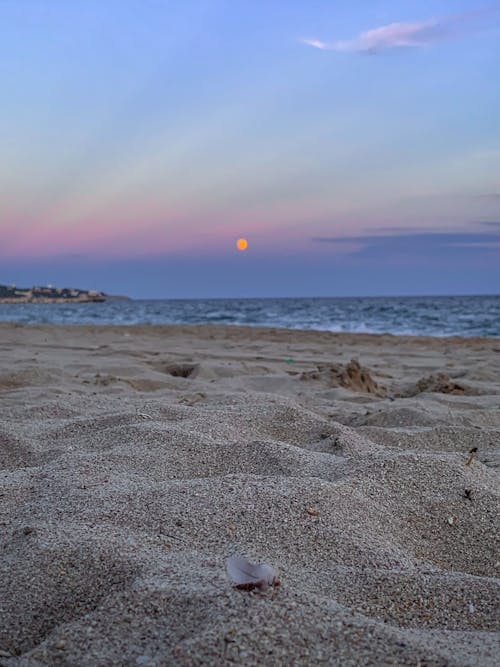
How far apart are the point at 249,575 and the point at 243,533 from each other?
341 mm

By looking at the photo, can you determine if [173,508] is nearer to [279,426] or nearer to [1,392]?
[279,426]

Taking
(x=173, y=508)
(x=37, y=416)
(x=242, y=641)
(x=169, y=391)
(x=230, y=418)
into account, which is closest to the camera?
(x=242, y=641)

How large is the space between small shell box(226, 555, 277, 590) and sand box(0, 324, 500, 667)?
0.08 feet

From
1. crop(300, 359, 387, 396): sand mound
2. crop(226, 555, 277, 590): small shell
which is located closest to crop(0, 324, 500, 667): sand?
crop(226, 555, 277, 590): small shell

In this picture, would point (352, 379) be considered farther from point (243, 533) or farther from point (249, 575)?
point (249, 575)

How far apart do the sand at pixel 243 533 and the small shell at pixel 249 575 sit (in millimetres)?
26

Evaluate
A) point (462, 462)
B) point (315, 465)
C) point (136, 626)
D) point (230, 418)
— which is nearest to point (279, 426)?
point (230, 418)

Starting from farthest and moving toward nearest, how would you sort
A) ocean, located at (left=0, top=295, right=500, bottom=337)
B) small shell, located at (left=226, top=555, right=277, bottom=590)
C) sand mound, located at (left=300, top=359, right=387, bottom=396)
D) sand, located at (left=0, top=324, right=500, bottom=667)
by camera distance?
ocean, located at (left=0, top=295, right=500, bottom=337) → sand mound, located at (left=300, top=359, right=387, bottom=396) → small shell, located at (left=226, top=555, right=277, bottom=590) → sand, located at (left=0, top=324, right=500, bottom=667)

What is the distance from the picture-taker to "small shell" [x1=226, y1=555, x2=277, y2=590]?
45.6 inches

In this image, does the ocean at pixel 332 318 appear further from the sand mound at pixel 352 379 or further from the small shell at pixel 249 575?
the small shell at pixel 249 575

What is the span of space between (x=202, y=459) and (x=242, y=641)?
118 cm

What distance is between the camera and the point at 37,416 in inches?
115

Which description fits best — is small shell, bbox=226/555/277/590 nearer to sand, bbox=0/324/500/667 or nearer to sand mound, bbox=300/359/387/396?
sand, bbox=0/324/500/667

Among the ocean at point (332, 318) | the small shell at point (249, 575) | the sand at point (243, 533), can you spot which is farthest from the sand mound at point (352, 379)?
the ocean at point (332, 318)
